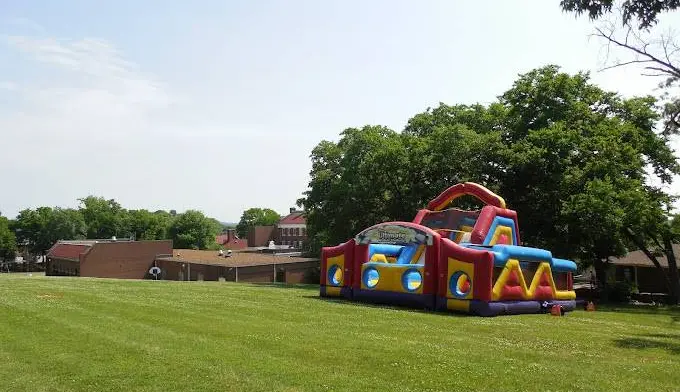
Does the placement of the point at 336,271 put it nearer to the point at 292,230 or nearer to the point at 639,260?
the point at 639,260

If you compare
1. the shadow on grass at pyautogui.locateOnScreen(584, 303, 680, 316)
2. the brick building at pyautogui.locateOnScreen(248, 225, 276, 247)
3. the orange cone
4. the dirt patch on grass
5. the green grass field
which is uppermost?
the brick building at pyautogui.locateOnScreen(248, 225, 276, 247)

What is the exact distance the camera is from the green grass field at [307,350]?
895cm

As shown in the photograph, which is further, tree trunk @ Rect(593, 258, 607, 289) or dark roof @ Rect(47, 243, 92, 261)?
dark roof @ Rect(47, 243, 92, 261)

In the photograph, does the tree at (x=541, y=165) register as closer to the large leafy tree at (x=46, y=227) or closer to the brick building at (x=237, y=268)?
the brick building at (x=237, y=268)

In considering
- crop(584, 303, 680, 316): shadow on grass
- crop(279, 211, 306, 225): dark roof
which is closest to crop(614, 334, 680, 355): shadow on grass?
crop(584, 303, 680, 316): shadow on grass

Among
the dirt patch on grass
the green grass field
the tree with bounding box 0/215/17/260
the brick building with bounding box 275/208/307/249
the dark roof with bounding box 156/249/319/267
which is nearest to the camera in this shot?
the green grass field

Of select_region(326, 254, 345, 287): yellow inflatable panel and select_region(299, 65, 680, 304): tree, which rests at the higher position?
select_region(299, 65, 680, 304): tree

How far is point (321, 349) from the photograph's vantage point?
11.4 m

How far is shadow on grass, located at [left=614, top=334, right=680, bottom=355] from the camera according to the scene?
45.0 feet

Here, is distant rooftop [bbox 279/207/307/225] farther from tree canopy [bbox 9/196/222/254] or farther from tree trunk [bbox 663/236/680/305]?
tree trunk [bbox 663/236/680/305]

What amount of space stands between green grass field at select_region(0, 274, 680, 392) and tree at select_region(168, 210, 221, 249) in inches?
2681

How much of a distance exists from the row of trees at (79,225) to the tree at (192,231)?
235 cm

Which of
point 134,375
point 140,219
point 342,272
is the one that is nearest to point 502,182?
point 342,272

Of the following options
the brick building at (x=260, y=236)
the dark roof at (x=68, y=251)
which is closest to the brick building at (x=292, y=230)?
the brick building at (x=260, y=236)
